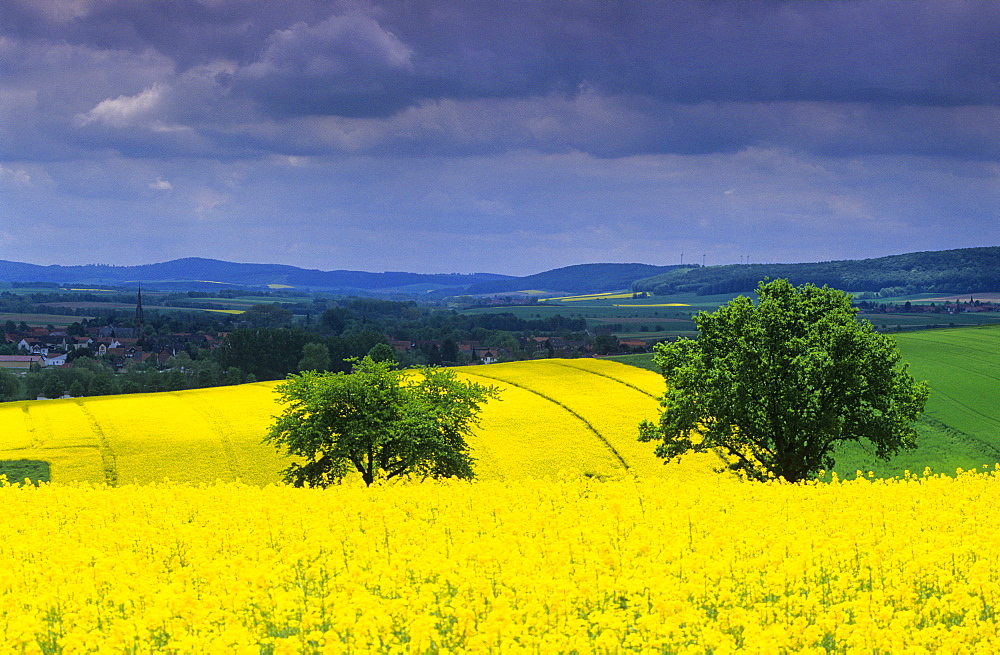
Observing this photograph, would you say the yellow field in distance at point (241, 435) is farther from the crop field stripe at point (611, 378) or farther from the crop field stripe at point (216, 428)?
the crop field stripe at point (611, 378)

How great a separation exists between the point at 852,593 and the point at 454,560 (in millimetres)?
4728

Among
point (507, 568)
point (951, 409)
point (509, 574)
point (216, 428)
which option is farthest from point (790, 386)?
point (216, 428)

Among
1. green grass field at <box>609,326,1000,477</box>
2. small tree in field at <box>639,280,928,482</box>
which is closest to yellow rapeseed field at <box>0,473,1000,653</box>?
small tree in field at <box>639,280,928,482</box>

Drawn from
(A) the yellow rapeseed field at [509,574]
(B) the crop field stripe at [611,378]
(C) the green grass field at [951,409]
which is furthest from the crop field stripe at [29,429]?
(C) the green grass field at [951,409]

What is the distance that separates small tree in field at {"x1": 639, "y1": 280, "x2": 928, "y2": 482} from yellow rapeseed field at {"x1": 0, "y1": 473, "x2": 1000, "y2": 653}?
1848 cm

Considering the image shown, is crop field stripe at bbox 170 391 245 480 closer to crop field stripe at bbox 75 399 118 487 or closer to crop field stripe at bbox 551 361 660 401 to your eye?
crop field stripe at bbox 75 399 118 487

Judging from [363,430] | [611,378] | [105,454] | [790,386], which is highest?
[790,386]

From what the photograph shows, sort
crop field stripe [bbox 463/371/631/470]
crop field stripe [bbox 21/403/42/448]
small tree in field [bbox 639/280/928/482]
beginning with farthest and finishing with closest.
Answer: crop field stripe [bbox 21/403/42/448] < crop field stripe [bbox 463/371/631/470] < small tree in field [bbox 639/280/928/482]

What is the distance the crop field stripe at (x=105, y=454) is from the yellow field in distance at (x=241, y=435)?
51 millimetres

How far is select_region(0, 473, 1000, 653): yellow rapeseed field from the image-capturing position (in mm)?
8586

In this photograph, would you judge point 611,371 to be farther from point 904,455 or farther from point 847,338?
point 847,338

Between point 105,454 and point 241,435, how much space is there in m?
7.07

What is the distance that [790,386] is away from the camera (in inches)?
1346

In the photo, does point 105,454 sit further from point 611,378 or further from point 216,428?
point 611,378
